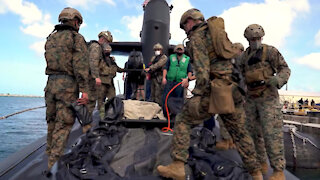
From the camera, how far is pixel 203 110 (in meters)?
2.21

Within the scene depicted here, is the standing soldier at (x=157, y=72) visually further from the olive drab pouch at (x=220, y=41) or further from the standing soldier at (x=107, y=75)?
the olive drab pouch at (x=220, y=41)

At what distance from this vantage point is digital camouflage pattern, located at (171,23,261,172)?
7.05ft

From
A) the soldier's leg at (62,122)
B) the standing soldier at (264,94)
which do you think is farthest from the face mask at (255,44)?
the soldier's leg at (62,122)

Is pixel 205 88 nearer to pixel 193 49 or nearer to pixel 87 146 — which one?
pixel 193 49

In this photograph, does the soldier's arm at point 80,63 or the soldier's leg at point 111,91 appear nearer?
the soldier's arm at point 80,63

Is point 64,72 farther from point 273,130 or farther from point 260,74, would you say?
point 273,130

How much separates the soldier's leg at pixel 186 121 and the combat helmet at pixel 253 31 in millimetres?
1173

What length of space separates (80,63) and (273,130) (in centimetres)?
268

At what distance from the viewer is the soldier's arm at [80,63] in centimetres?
273

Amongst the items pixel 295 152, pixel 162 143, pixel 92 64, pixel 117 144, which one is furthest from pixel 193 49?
pixel 295 152

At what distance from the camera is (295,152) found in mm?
8688

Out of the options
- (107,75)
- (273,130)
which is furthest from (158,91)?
(273,130)

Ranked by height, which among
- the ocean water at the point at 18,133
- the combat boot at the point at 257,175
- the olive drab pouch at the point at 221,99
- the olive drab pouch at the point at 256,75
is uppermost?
the olive drab pouch at the point at 256,75

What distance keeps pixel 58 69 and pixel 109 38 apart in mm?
2003
